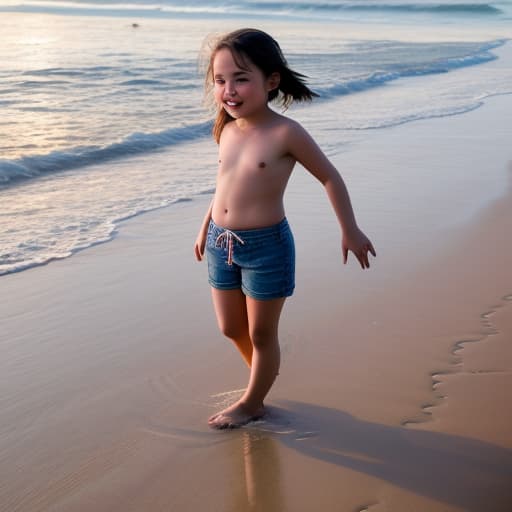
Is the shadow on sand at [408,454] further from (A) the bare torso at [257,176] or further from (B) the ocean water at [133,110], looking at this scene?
(B) the ocean water at [133,110]

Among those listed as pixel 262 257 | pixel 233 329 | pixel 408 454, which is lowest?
pixel 408 454

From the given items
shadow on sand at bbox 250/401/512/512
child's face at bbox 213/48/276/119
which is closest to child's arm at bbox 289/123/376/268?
child's face at bbox 213/48/276/119

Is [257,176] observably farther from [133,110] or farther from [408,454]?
[133,110]

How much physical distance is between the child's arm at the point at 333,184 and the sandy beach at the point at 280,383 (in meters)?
0.62

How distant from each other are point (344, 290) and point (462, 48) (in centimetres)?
1812

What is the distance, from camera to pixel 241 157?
2816mm

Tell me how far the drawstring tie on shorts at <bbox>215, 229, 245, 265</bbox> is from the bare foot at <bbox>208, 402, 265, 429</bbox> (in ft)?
1.75

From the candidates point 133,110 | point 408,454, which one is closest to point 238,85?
point 408,454

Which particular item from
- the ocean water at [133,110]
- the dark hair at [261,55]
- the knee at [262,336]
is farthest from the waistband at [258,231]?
the ocean water at [133,110]

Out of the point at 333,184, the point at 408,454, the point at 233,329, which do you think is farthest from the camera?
the point at 233,329

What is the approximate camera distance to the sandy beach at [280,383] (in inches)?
97.2

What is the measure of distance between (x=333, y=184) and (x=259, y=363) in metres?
0.69

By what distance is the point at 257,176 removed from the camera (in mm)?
2775

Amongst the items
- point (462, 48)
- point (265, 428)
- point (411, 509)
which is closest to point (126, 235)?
point (265, 428)
